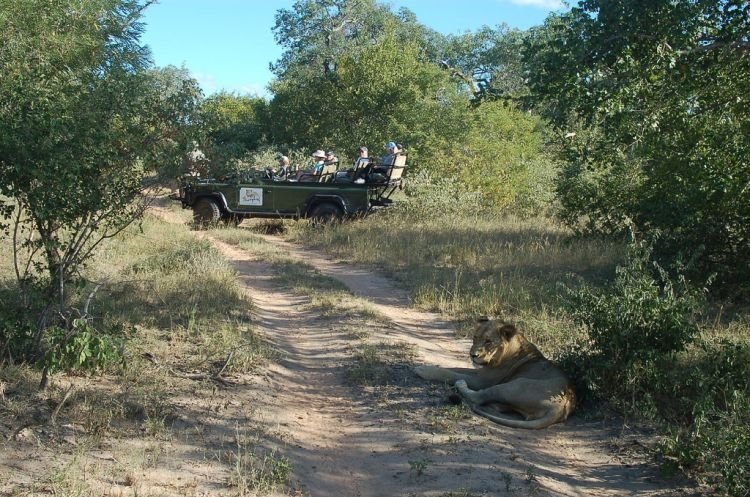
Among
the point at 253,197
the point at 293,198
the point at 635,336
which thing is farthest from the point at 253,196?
the point at 635,336

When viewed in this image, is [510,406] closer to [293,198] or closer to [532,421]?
[532,421]

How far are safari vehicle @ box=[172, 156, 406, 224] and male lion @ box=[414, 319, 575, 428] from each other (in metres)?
12.0

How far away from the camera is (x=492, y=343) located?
6516 mm

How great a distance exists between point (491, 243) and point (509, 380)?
8.10 meters

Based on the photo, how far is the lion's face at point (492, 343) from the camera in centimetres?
649

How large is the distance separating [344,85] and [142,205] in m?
20.9

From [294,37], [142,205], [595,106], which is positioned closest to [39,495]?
[142,205]

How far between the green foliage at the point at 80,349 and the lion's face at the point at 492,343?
2.99 metres

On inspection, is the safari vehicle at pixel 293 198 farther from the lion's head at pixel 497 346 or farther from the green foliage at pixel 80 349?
the green foliage at pixel 80 349

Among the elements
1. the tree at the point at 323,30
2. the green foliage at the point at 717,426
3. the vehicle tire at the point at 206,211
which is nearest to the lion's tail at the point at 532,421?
the green foliage at the point at 717,426

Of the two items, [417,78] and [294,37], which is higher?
[294,37]

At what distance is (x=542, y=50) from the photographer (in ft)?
30.4

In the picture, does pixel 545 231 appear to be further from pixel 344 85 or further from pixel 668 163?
pixel 344 85

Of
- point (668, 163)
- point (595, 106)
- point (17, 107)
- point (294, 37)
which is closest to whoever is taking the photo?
point (17, 107)
